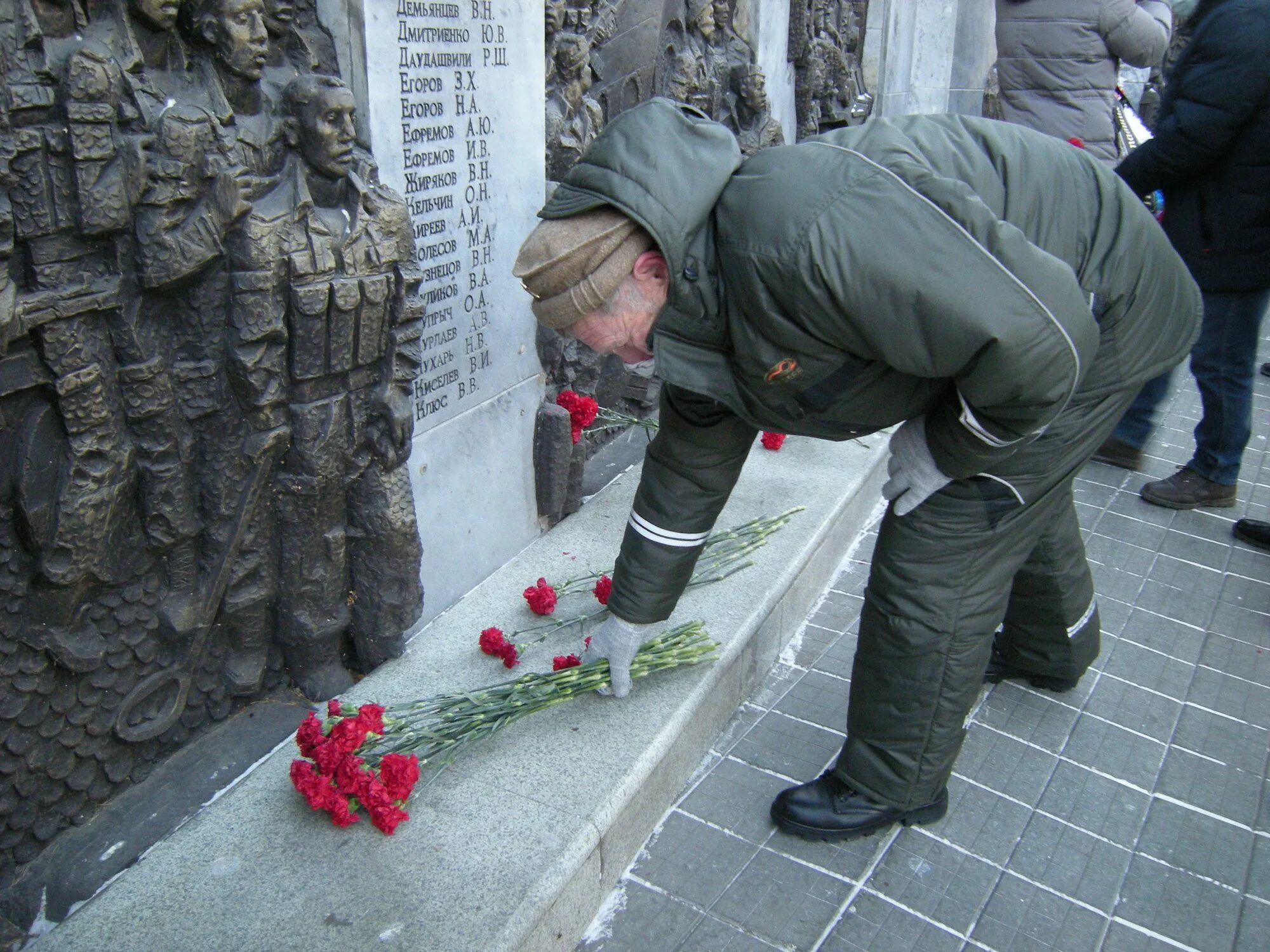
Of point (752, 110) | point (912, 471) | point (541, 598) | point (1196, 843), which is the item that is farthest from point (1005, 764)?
point (752, 110)

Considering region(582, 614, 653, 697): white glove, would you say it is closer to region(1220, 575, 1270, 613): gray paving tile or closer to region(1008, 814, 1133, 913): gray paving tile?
region(1008, 814, 1133, 913): gray paving tile

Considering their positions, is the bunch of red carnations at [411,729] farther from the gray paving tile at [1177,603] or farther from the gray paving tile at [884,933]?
the gray paving tile at [1177,603]

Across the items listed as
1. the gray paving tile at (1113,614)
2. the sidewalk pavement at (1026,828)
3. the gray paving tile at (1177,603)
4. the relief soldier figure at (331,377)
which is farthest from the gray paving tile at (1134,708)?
the relief soldier figure at (331,377)

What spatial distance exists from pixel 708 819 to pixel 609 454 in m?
1.88

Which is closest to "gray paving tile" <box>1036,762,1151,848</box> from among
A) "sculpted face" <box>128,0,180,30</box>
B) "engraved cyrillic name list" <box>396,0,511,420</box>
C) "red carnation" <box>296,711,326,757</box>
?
"red carnation" <box>296,711,326,757</box>

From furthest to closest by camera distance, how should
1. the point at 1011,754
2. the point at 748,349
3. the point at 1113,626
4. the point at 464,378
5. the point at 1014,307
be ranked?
the point at 1113,626 < the point at 464,378 < the point at 1011,754 < the point at 748,349 < the point at 1014,307

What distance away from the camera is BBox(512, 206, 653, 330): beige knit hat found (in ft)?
6.15

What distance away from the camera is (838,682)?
10.5 feet

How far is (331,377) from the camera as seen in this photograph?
98.6 inches

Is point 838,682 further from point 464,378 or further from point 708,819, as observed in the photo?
point 464,378

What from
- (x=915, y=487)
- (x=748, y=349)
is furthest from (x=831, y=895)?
(x=748, y=349)

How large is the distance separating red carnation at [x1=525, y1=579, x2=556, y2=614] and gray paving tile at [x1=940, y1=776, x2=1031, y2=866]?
1.11m

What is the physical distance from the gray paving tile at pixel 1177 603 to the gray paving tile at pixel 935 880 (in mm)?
1458

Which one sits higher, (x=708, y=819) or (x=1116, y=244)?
(x=1116, y=244)
